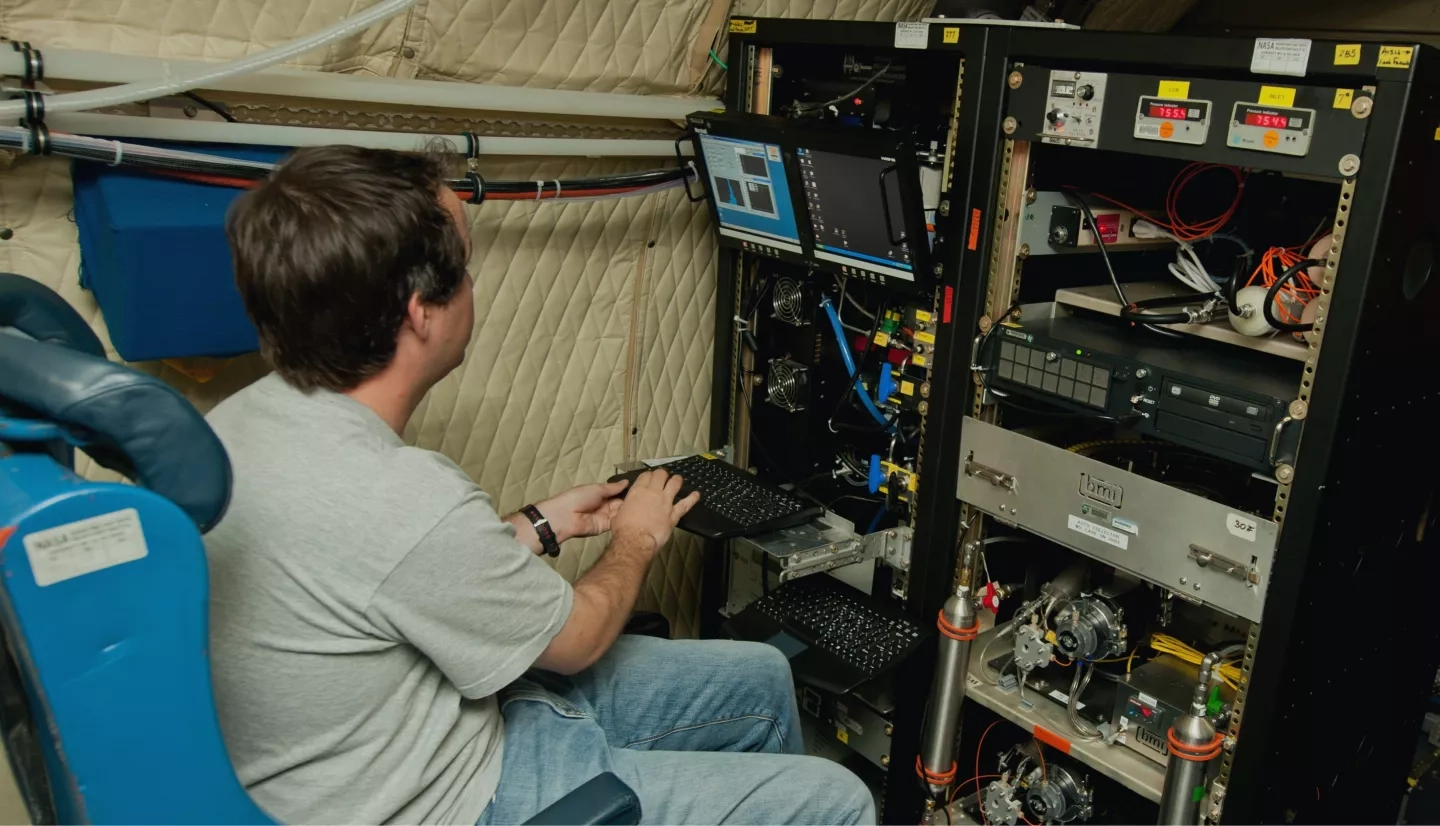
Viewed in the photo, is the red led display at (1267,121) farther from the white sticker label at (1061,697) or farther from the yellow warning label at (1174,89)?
the white sticker label at (1061,697)

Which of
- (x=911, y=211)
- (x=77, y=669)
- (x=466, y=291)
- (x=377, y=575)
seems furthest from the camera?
(x=911, y=211)

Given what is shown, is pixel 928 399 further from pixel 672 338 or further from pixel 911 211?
pixel 672 338

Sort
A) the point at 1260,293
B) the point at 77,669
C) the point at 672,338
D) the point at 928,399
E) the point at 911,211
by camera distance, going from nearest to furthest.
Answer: the point at 77,669 < the point at 1260,293 < the point at 911,211 < the point at 928,399 < the point at 672,338

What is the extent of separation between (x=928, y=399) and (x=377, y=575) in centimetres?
106

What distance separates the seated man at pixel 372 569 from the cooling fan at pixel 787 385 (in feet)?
2.94

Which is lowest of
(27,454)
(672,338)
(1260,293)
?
(672,338)

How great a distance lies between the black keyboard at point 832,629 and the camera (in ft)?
5.79

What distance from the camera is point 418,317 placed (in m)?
1.20

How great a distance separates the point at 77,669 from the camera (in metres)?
0.83

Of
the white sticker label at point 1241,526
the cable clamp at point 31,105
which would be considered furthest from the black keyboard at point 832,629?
the cable clamp at point 31,105

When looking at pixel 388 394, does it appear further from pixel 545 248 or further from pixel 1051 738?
pixel 1051 738

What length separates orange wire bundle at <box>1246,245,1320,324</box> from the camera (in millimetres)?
1422

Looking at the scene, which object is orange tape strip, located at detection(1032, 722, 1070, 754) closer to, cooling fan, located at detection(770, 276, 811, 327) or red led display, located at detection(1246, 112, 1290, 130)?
cooling fan, located at detection(770, 276, 811, 327)

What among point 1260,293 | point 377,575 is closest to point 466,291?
point 377,575
